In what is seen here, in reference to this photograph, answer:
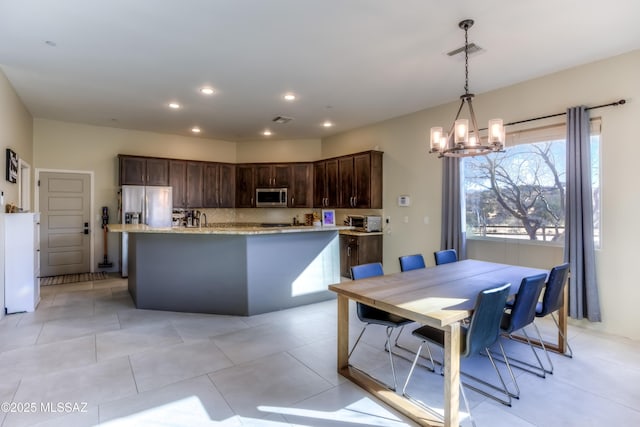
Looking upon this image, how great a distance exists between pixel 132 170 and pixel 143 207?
77 cm

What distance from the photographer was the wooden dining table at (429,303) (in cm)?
194

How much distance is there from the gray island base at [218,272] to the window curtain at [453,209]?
6.77ft

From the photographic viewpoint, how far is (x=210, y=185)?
290 inches

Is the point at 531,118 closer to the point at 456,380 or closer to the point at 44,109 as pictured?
the point at 456,380

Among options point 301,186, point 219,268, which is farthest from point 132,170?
point 219,268

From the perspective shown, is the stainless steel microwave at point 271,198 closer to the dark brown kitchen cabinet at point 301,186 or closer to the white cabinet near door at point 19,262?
the dark brown kitchen cabinet at point 301,186

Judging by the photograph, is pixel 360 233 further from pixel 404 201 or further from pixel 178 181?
pixel 178 181

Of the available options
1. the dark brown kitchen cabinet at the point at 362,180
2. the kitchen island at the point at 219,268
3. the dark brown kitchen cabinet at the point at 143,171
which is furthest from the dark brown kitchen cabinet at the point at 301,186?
the kitchen island at the point at 219,268

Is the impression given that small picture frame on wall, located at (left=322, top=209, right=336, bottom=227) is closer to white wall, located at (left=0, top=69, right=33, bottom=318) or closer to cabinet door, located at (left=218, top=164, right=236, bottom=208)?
cabinet door, located at (left=218, top=164, right=236, bottom=208)

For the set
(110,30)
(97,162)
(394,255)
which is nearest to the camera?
(110,30)

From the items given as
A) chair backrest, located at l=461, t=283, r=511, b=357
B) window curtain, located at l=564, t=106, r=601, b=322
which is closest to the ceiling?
window curtain, located at l=564, t=106, r=601, b=322

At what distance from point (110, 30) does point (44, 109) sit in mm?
3499

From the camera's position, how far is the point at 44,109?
537 centimetres

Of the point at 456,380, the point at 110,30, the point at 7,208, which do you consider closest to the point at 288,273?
the point at 456,380
